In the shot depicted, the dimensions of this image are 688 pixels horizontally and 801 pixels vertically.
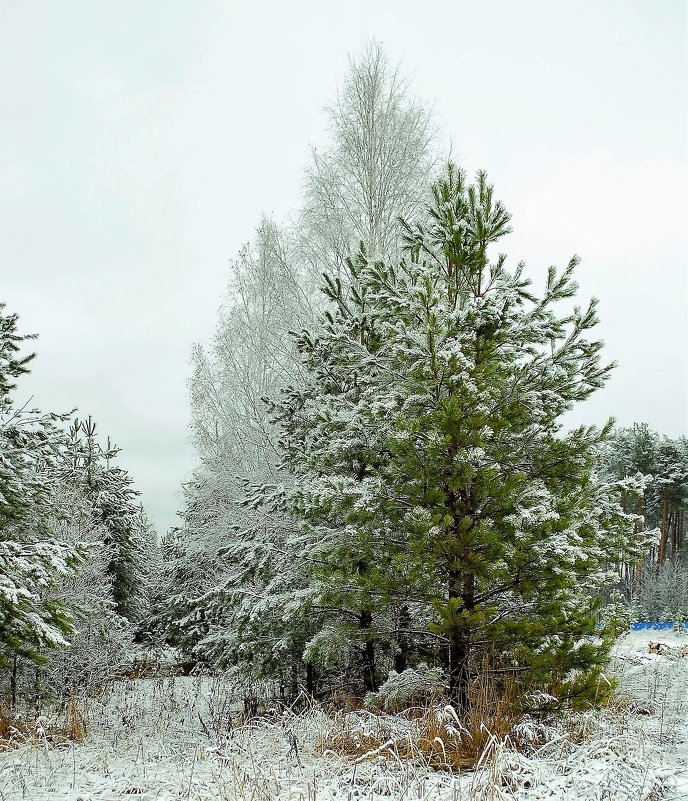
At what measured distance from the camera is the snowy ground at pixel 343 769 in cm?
303

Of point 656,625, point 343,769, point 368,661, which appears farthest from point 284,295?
point 656,625

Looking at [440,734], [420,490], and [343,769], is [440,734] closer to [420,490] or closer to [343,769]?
[343,769]

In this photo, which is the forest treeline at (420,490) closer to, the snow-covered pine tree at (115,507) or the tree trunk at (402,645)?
the tree trunk at (402,645)

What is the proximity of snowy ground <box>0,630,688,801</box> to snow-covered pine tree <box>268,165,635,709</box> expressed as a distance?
1.95 feet

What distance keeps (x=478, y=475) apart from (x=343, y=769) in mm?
2369

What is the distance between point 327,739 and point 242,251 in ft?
33.0

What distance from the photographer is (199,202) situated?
16234mm

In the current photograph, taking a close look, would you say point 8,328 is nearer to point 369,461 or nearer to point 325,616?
point 369,461

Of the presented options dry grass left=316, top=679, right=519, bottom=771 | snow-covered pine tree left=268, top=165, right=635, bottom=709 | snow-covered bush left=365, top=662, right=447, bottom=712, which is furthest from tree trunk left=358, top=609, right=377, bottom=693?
dry grass left=316, top=679, right=519, bottom=771

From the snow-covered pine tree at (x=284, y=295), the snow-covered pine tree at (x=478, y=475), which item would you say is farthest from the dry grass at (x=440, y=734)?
the snow-covered pine tree at (x=284, y=295)

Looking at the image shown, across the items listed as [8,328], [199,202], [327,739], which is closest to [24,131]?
[199,202]

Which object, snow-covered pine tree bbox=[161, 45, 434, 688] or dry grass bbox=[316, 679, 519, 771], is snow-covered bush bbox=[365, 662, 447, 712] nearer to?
dry grass bbox=[316, 679, 519, 771]

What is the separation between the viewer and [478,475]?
468 cm

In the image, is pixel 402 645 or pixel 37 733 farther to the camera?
pixel 402 645
